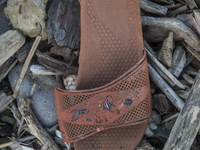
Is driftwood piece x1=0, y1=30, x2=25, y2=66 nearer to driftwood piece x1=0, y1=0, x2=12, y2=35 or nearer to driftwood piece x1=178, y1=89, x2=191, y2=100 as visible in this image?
driftwood piece x1=0, y1=0, x2=12, y2=35

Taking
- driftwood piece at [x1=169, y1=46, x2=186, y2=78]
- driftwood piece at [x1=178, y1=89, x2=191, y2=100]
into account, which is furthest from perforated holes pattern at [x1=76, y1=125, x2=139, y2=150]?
driftwood piece at [x1=169, y1=46, x2=186, y2=78]

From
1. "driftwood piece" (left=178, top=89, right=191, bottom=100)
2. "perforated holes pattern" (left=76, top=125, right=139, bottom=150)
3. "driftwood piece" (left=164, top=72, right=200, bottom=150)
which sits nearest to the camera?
"driftwood piece" (left=164, top=72, right=200, bottom=150)

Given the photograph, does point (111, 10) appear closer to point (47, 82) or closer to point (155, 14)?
point (155, 14)

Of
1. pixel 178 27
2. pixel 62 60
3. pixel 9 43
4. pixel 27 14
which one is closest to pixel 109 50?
pixel 62 60

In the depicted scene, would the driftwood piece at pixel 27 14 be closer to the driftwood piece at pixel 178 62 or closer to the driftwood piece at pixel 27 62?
the driftwood piece at pixel 27 62

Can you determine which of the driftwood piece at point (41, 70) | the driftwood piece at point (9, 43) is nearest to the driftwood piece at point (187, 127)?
the driftwood piece at point (41, 70)

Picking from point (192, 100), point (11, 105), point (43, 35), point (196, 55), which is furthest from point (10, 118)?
point (196, 55)
